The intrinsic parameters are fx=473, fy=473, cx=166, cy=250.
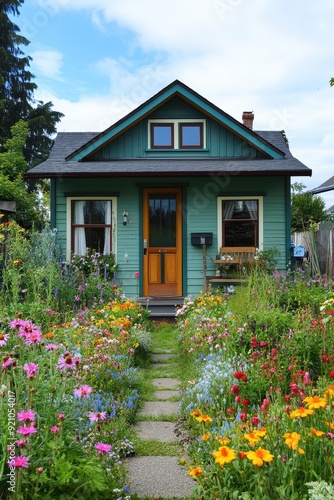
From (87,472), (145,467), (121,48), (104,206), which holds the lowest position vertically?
(145,467)

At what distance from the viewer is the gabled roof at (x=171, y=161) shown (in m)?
9.48

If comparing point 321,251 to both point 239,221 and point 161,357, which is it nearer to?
point 239,221

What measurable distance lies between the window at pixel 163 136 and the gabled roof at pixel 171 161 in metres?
0.39

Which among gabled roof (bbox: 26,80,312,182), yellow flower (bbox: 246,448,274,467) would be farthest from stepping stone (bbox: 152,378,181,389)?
gabled roof (bbox: 26,80,312,182)

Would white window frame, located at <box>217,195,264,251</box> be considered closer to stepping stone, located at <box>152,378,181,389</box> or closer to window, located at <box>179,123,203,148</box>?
window, located at <box>179,123,203,148</box>

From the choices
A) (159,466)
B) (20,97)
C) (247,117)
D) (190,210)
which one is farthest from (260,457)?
(20,97)

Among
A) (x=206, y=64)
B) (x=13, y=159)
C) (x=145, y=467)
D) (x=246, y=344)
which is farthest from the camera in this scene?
(x=13, y=159)

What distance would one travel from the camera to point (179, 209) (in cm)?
1039

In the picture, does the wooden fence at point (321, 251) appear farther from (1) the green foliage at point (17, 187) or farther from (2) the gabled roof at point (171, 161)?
(1) the green foliage at point (17, 187)

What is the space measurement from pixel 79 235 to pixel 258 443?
28.0 ft

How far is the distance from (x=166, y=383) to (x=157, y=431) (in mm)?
1346

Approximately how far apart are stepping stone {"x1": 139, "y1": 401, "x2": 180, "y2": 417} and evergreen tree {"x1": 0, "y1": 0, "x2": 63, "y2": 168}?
71.3 ft

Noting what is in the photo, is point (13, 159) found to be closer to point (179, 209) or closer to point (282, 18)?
point (179, 209)

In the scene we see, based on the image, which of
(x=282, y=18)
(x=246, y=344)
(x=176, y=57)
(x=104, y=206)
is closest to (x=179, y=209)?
(x=104, y=206)
